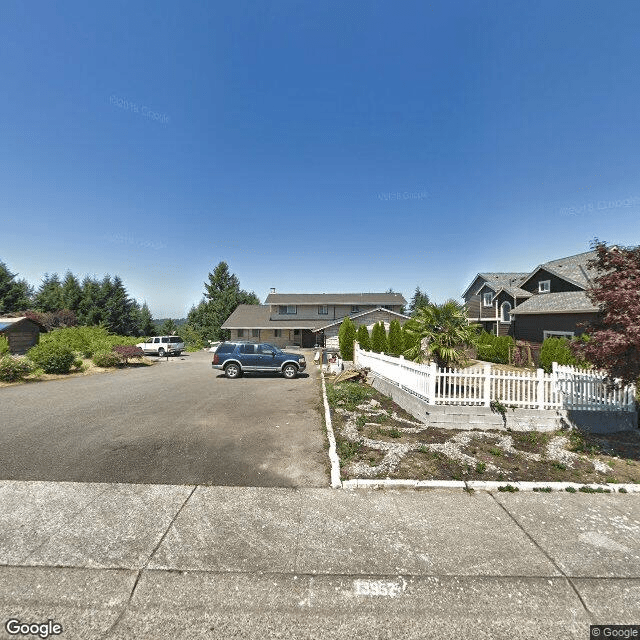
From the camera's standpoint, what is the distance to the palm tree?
36.8 feet

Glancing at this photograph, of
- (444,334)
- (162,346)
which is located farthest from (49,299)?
(444,334)

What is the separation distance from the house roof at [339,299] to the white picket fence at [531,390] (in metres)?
29.2

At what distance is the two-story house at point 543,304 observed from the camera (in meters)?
Answer: 17.9

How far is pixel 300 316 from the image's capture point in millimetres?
38531

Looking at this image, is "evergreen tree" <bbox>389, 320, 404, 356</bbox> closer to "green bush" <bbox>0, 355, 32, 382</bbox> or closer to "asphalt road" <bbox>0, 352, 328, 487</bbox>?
"asphalt road" <bbox>0, 352, 328, 487</bbox>

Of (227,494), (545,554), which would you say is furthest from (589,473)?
(227,494)

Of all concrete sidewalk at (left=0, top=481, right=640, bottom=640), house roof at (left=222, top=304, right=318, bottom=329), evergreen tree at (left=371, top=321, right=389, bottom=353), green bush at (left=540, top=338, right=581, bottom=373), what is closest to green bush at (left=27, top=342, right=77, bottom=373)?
concrete sidewalk at (left=0, top=481, right=640, bottom=640)

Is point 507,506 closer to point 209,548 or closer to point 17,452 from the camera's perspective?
point 209,548

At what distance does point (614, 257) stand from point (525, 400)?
396 centimetres

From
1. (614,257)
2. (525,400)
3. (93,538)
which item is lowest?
(93,538)

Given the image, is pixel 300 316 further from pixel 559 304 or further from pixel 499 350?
pixel 559 304

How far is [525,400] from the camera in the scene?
27.1 ft

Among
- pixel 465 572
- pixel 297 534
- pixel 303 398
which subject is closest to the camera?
pixel 465 572

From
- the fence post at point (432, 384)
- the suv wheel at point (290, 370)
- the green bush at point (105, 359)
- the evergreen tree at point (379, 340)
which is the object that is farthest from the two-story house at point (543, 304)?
the green bush at point (105, 359)
